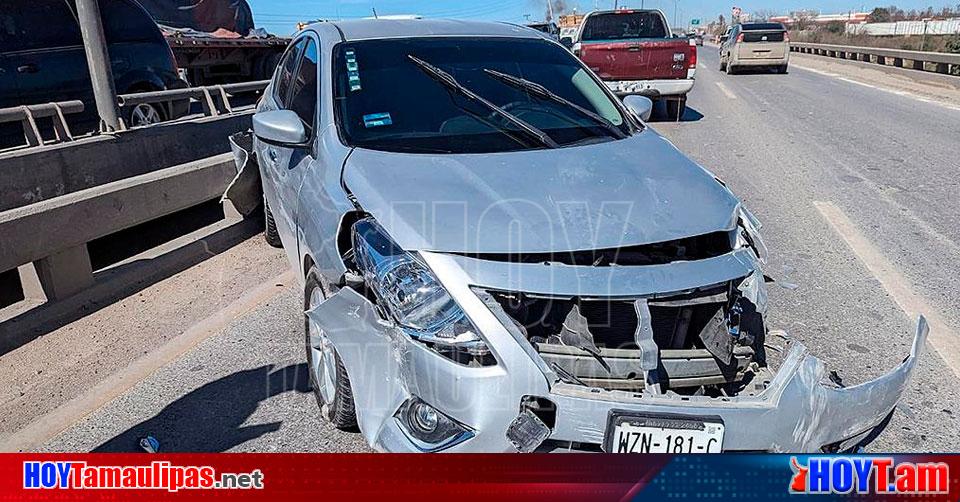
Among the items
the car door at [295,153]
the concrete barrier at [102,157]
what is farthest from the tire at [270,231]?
the concrete barrier at [102,157]

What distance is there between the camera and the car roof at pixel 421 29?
4027 mm

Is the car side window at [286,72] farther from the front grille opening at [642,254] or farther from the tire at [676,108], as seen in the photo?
the tire at [676,108]

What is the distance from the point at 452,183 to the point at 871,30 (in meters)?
70.5

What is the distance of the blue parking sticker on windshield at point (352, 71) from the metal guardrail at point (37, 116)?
4.69 meters

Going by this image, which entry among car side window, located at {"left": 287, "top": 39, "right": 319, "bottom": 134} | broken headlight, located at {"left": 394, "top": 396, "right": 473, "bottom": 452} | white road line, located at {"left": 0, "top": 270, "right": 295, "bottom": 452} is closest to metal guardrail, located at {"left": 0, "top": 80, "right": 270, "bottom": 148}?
white road line, located at {"left": 0, "top": 270, "right": 295, "bottom": 452}

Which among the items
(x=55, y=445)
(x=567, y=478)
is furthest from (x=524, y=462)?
(x=55, y=445)

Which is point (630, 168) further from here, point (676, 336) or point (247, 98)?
point (247, 98)

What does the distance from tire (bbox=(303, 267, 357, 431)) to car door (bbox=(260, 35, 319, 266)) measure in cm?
55

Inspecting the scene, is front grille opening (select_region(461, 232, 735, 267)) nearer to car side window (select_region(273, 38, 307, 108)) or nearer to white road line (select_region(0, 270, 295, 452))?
white road line (select_region(0, 270, 295, 452))

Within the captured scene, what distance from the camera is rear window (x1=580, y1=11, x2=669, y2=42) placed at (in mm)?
13016

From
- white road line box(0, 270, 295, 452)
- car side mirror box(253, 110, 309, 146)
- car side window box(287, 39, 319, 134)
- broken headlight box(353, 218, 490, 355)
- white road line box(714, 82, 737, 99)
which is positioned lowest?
white road line box(714, 82, 737, 99)

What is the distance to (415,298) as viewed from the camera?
2340 millimetres

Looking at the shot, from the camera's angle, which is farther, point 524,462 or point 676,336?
point 676,336

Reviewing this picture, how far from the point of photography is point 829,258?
5.22 m
